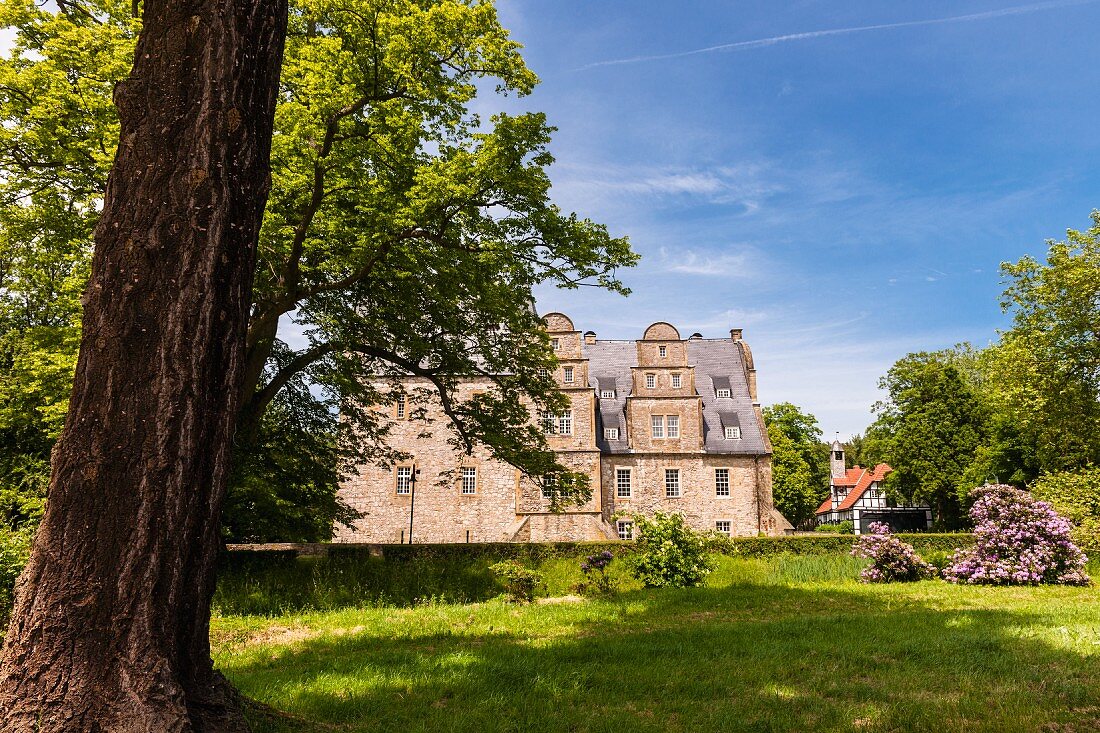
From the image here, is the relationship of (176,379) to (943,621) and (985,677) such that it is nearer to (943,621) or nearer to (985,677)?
(985,677)

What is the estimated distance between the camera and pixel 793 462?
148 feet

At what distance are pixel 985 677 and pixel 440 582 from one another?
10466mm

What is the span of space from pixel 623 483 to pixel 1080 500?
1905 centimetres

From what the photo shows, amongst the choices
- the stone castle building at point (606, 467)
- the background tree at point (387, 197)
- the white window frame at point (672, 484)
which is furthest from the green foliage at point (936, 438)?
the background tree at point (387, 197)

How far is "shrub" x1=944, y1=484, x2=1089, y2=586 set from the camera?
13.3 metres

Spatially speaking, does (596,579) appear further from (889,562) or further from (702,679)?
(702,679)

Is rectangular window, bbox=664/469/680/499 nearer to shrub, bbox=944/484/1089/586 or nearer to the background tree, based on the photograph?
shrub, bbox=944/484/1089/586

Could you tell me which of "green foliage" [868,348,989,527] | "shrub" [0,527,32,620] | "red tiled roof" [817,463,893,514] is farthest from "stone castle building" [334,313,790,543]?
"shrub" [0,527,32,620]

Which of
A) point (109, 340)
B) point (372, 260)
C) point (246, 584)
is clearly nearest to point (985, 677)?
point (109, 340)

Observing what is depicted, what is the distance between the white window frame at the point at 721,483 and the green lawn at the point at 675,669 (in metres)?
23.7

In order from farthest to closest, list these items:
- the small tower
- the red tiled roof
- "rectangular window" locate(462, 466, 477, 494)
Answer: the small tower < the red tiled roof < "rectangular window" locate(462, 466, 477, 494)

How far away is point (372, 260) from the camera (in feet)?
36.4

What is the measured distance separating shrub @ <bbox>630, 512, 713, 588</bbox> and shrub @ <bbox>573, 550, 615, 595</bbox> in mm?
841

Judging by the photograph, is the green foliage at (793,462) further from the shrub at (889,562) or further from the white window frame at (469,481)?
the shrub at (889,562)
